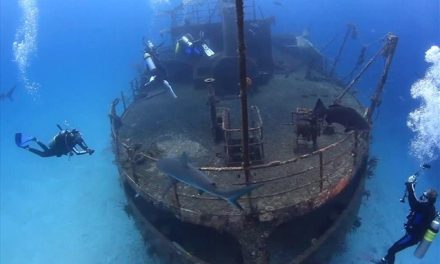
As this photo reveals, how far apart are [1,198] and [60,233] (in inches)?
322

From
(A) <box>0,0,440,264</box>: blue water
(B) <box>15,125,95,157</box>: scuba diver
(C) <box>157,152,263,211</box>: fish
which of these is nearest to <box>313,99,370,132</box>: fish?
(C) <box>157,152,263,211</box>: fish

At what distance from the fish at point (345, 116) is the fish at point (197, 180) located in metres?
4.69

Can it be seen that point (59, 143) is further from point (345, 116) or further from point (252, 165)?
point (345, 116)

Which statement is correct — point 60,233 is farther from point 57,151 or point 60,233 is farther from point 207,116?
point 207,116

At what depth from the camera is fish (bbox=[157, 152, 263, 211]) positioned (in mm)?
6309

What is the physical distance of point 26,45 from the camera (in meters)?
112

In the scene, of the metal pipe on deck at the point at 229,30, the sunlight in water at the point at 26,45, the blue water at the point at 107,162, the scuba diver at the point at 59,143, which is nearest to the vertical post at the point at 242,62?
the scuba diver at the point at 59,143

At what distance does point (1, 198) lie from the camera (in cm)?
2381

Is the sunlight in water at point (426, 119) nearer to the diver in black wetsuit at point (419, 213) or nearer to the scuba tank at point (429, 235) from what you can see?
the diver in black wetsuit at point (419, 213)

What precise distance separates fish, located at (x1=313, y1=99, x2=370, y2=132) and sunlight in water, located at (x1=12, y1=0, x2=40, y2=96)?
2485 inches

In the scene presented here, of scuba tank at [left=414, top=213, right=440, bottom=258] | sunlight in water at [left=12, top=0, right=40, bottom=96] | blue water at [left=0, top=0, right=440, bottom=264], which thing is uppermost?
scuba tank at [left=414, top=213, right=440, bottom=258]

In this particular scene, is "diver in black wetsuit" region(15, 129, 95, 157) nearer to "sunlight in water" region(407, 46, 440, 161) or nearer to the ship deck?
the ship deck

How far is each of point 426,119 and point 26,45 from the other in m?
120

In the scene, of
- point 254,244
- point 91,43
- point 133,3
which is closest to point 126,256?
point 254,244
